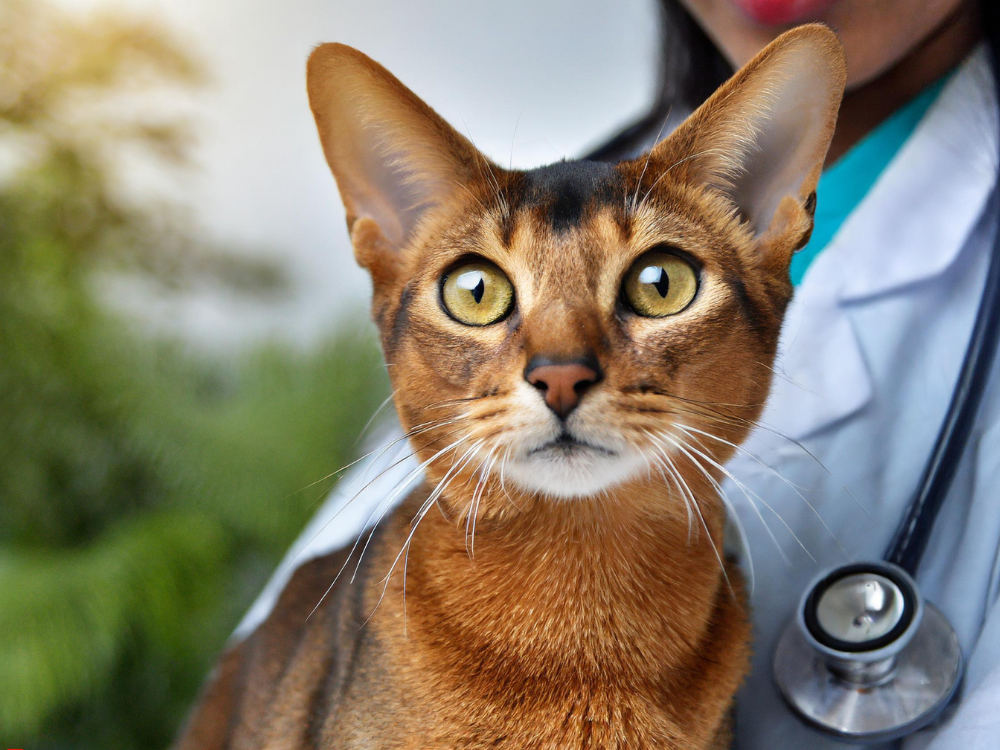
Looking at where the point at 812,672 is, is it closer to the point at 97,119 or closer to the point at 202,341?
the point at 202,341

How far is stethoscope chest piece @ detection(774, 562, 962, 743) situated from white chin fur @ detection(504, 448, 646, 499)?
0.15 m

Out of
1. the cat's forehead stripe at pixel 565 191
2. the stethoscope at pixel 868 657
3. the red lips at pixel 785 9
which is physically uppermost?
the red lips at pixel 785 9

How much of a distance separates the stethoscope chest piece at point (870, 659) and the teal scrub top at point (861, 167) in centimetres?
33

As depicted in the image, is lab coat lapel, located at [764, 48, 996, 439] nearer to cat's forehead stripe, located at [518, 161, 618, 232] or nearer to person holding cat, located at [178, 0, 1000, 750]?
person holding cat, located at [178, 0, 1000, 750]

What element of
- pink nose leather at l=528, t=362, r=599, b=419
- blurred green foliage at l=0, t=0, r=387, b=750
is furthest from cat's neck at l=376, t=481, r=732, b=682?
blurred green foliage at l=0, t=0, r=387, b=750

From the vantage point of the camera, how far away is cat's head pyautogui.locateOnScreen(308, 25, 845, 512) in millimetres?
443

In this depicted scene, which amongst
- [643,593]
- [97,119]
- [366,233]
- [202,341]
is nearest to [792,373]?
[643,593]

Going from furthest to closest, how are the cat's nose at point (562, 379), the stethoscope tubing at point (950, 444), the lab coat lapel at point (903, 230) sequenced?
the lab coat lapel at point (903, 230) → the stethoscope tubing at point (950, 444) → the cat's nose at point (562, 379)

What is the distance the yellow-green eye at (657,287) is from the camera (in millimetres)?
470

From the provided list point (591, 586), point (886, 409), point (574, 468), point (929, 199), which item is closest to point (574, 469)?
point (574, 468)

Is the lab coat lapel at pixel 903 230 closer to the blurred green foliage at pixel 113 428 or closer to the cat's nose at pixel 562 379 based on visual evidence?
the cat's nose at pixel 562 379

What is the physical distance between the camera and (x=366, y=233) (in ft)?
1.74

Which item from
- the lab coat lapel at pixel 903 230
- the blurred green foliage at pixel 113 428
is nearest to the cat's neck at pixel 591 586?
the lab coat lapel at pixel 903 230

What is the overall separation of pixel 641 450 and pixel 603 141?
0.37m
